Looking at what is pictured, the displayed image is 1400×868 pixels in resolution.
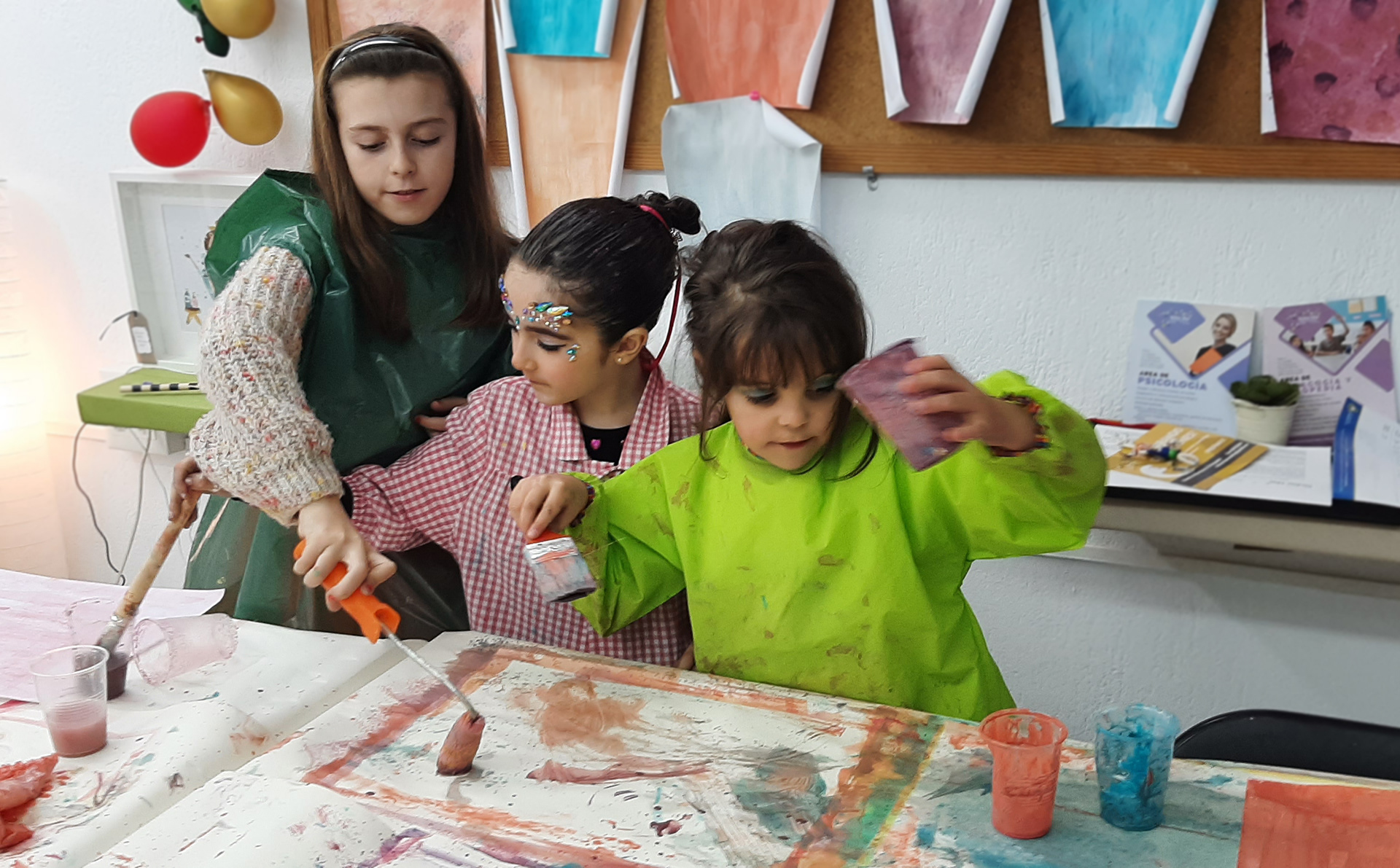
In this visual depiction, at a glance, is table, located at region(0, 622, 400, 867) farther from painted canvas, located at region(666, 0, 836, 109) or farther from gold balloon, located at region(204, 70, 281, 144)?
gold balloon, located at region(204, 70, 281, 144)

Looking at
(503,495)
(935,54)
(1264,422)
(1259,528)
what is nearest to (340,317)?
(503,495)

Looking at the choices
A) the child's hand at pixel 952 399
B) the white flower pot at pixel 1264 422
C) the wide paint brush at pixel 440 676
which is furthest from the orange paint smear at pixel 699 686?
the white flower pot at pixel 1264 422

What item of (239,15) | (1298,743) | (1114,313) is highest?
(239,15)

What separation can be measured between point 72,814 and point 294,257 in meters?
0.67

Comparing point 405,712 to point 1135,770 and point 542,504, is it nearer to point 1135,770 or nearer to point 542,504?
point 542,504

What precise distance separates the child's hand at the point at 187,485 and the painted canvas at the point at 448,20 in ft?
3.78

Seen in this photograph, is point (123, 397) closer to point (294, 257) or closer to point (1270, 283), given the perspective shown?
point (294, 257)

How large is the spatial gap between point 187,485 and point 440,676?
43cm

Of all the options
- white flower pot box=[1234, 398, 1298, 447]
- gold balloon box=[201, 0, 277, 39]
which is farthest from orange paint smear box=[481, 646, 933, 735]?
gold balloon box=[201, 0, 277, 39]

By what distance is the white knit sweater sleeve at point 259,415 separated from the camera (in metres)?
1.26

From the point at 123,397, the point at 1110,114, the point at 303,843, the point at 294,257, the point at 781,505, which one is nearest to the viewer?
the point at 303,843

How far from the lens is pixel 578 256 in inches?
50.9

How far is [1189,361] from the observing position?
6.13 ft

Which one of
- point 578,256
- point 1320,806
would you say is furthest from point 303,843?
point 1320,806
